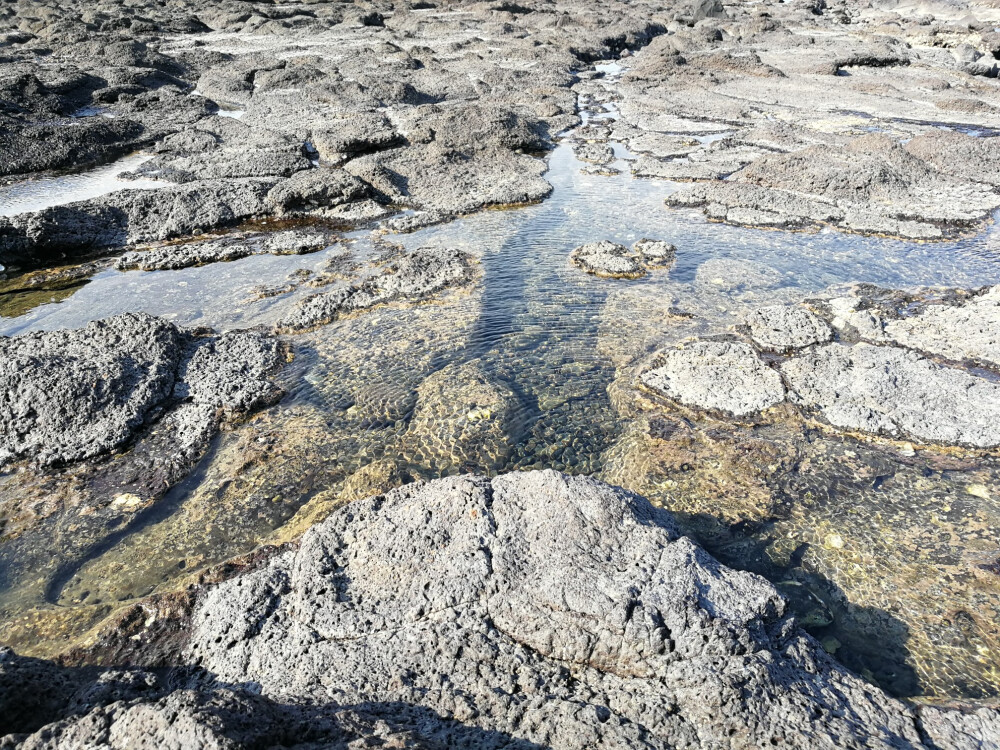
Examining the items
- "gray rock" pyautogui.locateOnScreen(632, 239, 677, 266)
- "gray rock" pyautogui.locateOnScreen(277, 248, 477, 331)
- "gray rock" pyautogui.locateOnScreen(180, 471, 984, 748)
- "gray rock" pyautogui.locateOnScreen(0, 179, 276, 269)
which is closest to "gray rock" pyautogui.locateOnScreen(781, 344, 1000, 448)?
"gray rock" pyautogui.locateOnScreen(180, 471, 984, 748)

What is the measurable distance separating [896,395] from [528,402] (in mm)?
3954

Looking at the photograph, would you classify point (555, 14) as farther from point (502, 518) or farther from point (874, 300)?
point (502, 518)

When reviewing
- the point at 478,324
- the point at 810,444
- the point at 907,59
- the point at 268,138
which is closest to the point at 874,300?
the point at 810,444

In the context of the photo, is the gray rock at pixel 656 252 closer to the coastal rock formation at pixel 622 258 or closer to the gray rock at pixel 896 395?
the coastal rock formation at pixel 622 258

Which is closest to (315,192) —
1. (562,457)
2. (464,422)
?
(464,422)

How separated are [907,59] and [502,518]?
1129 inches

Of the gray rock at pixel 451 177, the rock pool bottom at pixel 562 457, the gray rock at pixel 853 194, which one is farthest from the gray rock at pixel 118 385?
the gray rock at pixel 853 194

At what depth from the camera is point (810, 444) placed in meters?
5.95

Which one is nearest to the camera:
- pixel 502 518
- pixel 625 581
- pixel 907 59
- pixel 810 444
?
pixel 625 581

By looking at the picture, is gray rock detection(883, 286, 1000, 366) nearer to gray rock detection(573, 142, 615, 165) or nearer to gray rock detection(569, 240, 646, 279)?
gray rock detection(569, 240, 646, 279)

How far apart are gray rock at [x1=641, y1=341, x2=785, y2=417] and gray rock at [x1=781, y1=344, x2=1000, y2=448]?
0.32 m

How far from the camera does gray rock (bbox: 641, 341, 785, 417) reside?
255 inches

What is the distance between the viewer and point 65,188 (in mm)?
12547

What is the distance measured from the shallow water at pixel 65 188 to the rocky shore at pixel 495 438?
119 mm
